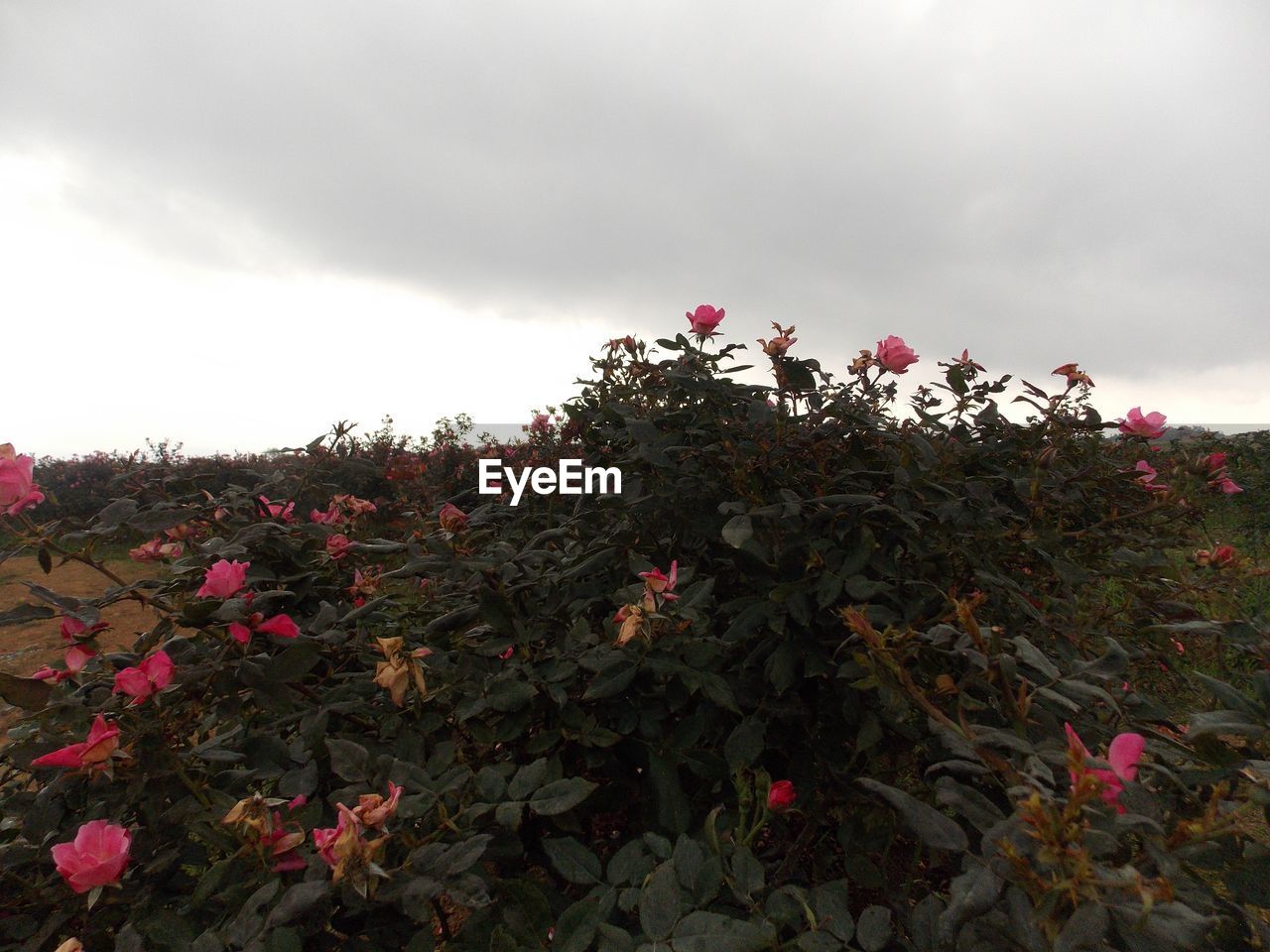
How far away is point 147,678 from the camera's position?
3.49 feet

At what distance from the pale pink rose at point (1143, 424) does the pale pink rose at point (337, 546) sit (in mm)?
2010

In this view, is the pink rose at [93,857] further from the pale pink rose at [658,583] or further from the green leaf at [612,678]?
the pale pink rose at [658,583]

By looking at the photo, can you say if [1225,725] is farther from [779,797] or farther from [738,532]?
[738,532]

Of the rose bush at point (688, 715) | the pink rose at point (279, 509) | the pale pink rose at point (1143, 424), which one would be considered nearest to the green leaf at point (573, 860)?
the rose bush at point (688, 715)

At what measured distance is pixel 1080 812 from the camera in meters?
0.68

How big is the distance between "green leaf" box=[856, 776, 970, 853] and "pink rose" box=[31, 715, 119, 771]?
3.33 ft

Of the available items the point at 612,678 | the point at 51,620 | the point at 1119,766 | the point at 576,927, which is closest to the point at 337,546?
the point at 612,678

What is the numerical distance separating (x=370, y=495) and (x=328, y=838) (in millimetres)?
7397

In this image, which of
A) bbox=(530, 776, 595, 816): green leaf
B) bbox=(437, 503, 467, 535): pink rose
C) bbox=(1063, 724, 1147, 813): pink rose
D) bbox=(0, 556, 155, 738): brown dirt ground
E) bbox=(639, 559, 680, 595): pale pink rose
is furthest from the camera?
bbox=(0, 556, 155, 738): brown dirt ground

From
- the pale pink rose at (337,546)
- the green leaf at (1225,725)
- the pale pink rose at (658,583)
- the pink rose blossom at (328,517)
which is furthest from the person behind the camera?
the pink rose blossom at (328,517)

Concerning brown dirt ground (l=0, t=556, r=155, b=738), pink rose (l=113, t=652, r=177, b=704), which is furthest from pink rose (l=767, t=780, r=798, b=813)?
brown dirt ground (l=0, t=556, r=155, b=738)

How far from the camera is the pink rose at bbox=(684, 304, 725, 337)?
6.21ft

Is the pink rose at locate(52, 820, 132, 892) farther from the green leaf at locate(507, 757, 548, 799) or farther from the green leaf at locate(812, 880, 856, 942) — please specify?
the green leaf at locate(812, 880, 856, 942)

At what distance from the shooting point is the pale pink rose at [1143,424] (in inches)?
71.8
